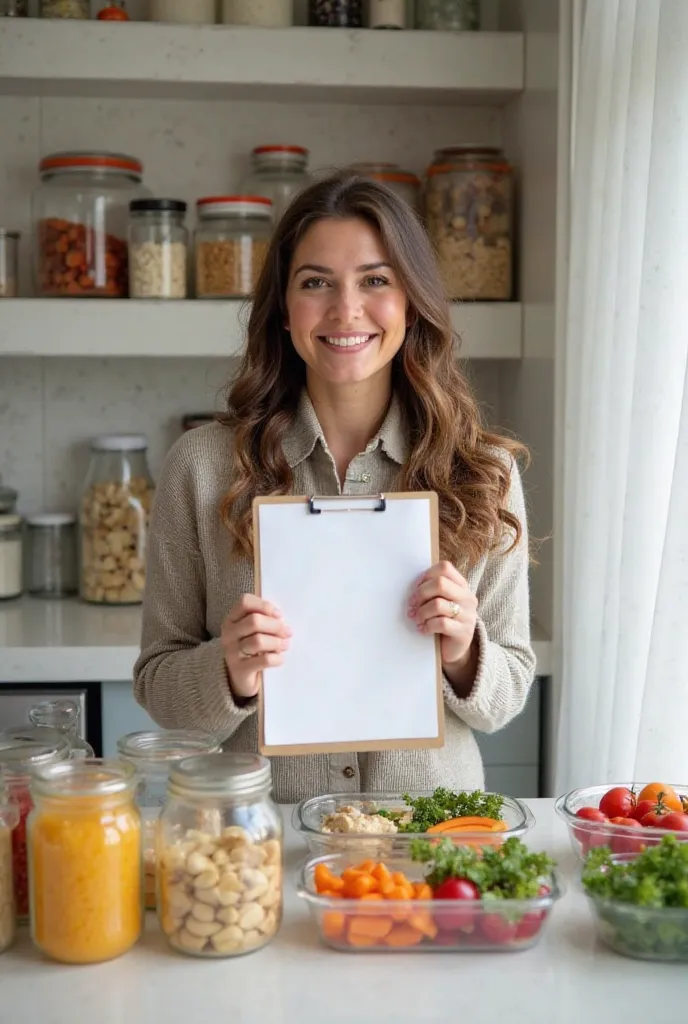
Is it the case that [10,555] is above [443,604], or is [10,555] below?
below

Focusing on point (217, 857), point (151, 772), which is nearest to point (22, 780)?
point (151, 772)

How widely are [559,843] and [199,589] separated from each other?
566 millimetres

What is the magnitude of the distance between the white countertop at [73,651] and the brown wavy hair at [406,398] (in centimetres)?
85

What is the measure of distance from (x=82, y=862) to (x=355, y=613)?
39 centimetres

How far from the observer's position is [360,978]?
1100 millimetres

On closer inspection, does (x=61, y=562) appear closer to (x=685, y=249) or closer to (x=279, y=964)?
(x=685, y=249)

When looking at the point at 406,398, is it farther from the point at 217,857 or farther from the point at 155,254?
the point at 155,254

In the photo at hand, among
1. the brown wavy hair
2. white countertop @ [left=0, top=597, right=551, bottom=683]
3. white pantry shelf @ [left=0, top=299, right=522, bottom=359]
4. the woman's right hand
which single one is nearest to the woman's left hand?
the woman's right hand

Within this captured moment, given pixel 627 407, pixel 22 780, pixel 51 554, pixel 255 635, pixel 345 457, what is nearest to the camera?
pixel 22 780

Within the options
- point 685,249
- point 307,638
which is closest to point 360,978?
point 307,638

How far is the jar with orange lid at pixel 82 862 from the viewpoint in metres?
1.09

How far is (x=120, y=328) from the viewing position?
2.68 metres

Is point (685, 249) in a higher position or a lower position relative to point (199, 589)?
higher

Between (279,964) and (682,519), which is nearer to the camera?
(279,964)
